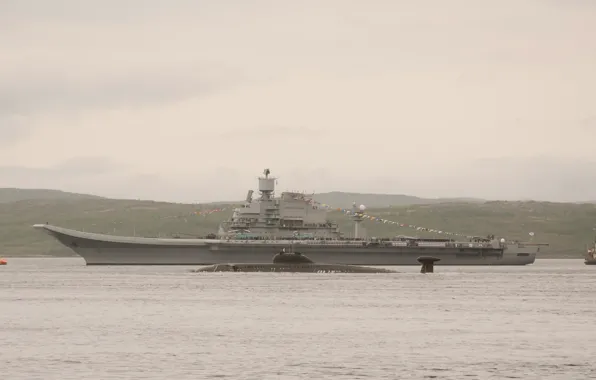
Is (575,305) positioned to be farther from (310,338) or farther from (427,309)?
(310,338)

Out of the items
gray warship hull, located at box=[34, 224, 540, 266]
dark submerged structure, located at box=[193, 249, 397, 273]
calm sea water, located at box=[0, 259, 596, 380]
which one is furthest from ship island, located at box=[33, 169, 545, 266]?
calm sea water, located at box=[0, 259, 596, 380]

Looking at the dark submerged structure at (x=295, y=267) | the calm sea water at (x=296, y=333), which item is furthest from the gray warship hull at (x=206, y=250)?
the calm sea water at (x=296, y=333)

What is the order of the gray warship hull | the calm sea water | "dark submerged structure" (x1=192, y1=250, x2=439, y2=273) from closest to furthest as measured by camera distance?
the calm sea water, "dark submerged structure" (x1=192, y1=250, x2=439, y2=273), the gray warship hull

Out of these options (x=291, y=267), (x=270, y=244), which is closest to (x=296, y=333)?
(x=291, y=267)

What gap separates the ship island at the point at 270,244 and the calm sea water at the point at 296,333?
4739 centimetres

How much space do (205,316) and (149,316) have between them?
3288mm

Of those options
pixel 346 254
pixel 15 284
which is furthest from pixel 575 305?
pixel 346 254

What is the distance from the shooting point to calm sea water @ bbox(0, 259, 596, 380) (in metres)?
40.5

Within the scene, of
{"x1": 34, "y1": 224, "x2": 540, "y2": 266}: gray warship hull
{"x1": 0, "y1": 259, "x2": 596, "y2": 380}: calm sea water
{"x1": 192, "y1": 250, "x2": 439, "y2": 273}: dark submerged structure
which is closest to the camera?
{"x1": 0, "y1": 259, "x2": 596, "y2": 380}: calm sea water

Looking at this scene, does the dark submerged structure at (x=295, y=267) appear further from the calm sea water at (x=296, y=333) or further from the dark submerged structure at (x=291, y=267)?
the calm sea water at (x=296, y=333)

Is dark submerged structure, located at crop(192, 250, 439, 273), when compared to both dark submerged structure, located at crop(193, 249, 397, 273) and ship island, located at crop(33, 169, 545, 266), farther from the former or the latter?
ship island, located at crop(33, 169, 545, 266)

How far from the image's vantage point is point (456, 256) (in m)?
154

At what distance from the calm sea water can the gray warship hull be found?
46.8 meters

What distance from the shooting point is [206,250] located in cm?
14338
